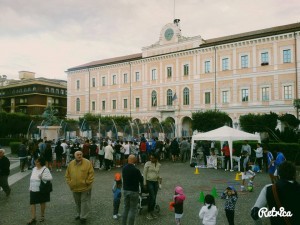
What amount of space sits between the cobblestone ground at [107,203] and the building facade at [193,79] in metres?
25.9

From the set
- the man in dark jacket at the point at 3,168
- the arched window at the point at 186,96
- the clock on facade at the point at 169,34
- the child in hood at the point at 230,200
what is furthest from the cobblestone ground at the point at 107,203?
the clock on facade at the point at 169,34

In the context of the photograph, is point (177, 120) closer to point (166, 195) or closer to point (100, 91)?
point (100, 91)

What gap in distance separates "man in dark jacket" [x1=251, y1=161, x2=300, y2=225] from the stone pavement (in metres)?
4.32

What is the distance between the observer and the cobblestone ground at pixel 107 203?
7922mm

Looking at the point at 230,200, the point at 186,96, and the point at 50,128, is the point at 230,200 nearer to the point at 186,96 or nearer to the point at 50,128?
the point at 50,128

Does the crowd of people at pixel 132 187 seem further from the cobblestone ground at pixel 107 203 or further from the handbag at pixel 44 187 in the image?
the cobblestone ground at pixel 107 203

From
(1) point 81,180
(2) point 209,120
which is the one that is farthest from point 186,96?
(1) point 81,180

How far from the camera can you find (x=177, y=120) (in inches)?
1816

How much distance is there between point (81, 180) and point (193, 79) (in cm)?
3917

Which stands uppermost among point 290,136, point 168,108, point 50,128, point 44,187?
point 168,108

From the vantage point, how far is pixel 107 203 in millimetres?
9781

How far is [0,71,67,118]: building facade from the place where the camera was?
77375 mm

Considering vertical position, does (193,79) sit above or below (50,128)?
above

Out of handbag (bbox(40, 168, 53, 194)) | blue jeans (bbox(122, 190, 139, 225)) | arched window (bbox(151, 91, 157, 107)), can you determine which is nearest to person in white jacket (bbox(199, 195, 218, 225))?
blue jeans (bbox(122, 190, 139, 225))
